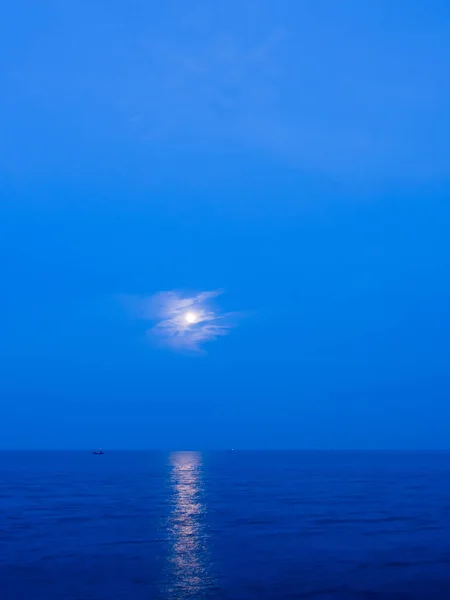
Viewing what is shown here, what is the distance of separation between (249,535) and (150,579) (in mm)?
13891

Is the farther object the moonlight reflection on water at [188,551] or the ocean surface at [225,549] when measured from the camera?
the moonlight reflection on water at [188,551]

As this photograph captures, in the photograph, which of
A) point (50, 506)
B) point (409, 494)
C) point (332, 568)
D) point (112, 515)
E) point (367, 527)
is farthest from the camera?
point (409, 494)

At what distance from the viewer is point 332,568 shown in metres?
29.8

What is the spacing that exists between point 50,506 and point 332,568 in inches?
1500

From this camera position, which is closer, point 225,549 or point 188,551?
point 188,551

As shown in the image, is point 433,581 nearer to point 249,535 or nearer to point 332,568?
point 332,568

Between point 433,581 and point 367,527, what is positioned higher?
point 367,527

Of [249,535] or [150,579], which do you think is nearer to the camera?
[150,579]

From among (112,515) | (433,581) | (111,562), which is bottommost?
(433,581)

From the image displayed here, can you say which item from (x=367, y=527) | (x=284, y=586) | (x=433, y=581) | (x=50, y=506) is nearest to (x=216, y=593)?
(x=284, y=586)

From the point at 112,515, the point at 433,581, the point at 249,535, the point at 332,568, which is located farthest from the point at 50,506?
the point at 433,581

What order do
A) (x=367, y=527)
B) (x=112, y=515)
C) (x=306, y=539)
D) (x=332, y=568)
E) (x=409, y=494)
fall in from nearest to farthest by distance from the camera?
(x=332, y=568) → (x=306, y=539) → (x=367, y=527) → (x=112, y=515) → (x=409, y=494)

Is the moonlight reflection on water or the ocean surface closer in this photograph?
the ocean surface

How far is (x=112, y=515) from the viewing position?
50625 mm
